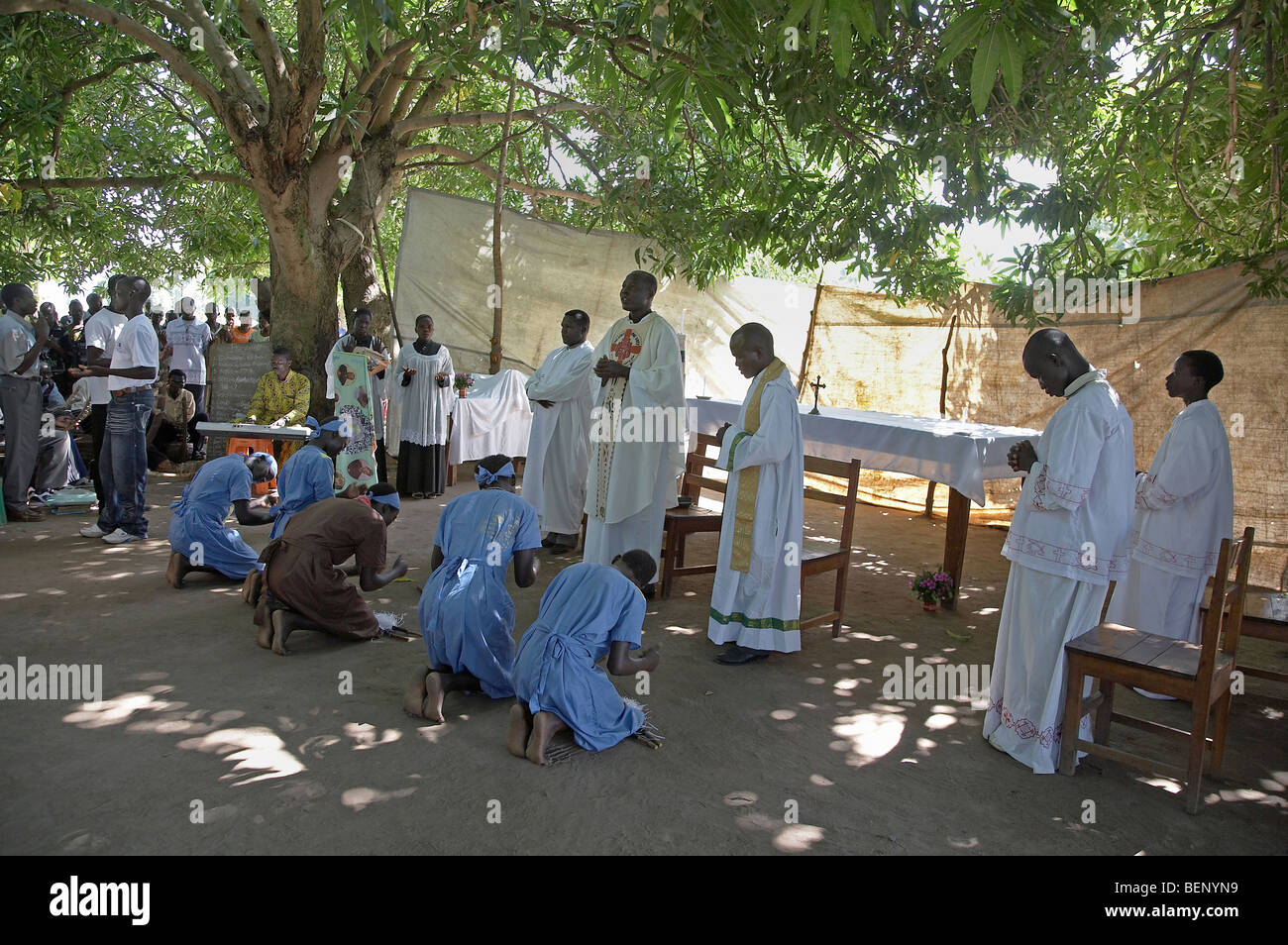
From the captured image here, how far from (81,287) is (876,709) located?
22968mm

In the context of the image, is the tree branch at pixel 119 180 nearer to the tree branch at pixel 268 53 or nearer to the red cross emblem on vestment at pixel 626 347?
the tree branch at pixel 268 53

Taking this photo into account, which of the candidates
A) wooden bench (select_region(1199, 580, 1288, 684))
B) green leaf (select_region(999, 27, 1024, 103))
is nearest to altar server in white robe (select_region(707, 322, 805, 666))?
wooden bench (select_region(1199, 580, 1288, 684))

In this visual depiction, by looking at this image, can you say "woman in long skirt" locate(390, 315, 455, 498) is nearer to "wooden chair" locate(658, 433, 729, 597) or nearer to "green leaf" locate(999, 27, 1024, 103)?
"wooden chair" locate(658, 433, 729, 597)

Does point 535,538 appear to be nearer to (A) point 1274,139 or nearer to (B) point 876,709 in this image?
(B) point 876,709

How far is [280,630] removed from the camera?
5117 millimetres

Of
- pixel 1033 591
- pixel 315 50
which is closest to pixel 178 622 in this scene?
pixel 1033 591

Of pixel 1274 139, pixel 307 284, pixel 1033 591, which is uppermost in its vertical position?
pixel 1274 139

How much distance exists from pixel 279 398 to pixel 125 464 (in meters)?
1.80

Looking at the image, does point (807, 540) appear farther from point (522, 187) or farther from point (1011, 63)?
point (522, 187)

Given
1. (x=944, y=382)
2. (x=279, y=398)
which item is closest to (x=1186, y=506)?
(x=944, y=382)

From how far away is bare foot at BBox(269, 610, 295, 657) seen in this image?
5105 mm

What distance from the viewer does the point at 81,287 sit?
71.2ft

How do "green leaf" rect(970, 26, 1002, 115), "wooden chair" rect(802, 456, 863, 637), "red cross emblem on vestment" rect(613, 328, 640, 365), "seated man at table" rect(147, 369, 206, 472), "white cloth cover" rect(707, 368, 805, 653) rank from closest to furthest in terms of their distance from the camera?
"green leaf" rect(970, 26, 1002, 115) < "white cloth cover" rect(707, 368, 805, 653) < "wooden chair" rect(802, 456, 863, 637) < "red cross emblem on vestment" rect(613, 328, 640, 365) < "seated man at table" rect(147, 369, 206, 472)

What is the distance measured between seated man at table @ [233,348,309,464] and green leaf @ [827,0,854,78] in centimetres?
729
